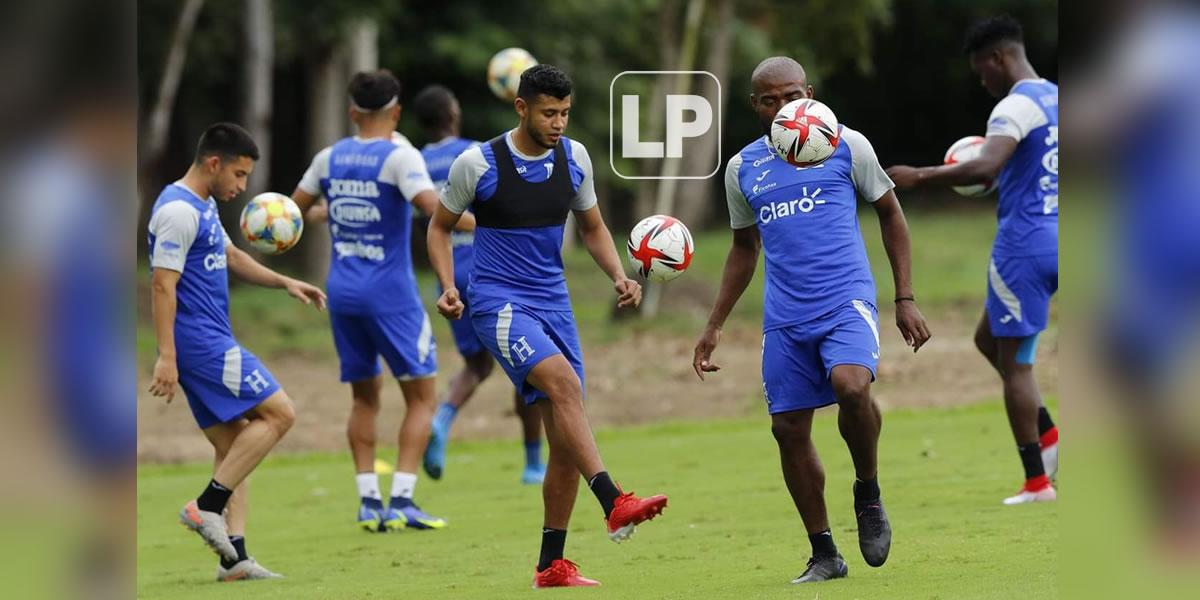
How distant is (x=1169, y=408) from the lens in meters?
2.22

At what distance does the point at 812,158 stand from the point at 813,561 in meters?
1.74

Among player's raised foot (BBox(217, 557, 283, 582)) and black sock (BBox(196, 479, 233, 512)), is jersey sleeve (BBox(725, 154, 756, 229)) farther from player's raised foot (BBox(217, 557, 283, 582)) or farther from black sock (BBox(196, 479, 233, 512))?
player's raised foot (BBox(217, 557, 283, 582))

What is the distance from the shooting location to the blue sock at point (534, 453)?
12.3 m

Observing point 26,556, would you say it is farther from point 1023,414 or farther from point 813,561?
point 1023,414

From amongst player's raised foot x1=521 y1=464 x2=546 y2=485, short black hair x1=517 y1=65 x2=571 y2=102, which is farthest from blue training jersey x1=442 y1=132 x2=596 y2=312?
player's raised foot x1=521 y1=464 x2=546 y2=485

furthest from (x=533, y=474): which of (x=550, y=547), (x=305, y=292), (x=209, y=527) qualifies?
(x=550, y=547)

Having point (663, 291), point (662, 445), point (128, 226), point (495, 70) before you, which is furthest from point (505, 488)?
point (663, 291)

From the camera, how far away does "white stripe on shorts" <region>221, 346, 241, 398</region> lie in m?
8.35

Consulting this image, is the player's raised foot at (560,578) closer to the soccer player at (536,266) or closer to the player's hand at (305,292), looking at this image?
the soccer player at (536,266)

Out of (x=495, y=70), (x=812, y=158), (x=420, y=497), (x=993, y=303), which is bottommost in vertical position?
(x=420, y=497)

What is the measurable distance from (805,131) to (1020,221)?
3.38m

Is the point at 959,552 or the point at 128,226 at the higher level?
the point at 128,226

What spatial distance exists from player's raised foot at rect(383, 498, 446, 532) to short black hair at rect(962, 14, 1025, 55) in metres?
4.38

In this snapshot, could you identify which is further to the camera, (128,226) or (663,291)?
(663,291)
